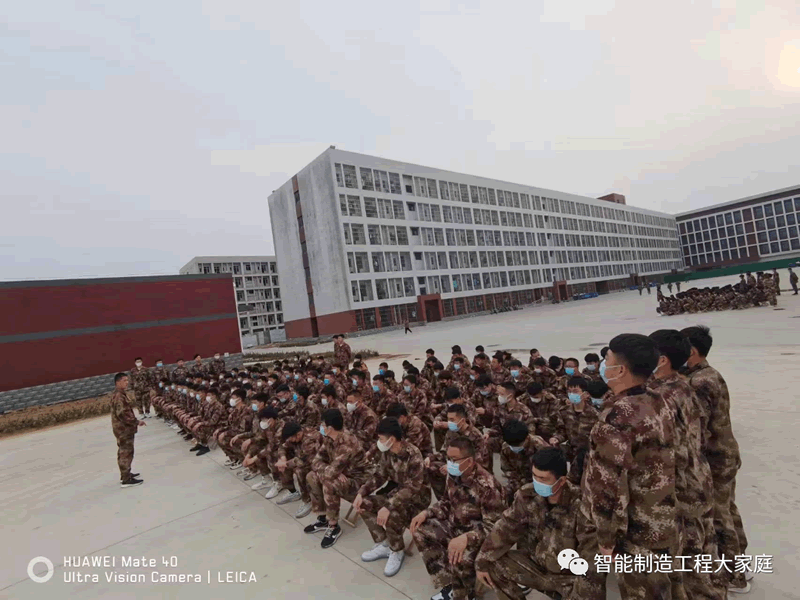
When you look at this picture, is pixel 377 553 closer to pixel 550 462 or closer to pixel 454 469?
pixel 454 469

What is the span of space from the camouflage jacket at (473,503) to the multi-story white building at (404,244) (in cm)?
3742

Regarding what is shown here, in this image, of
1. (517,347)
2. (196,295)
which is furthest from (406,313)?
(517,347)

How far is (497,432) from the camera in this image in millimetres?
5434

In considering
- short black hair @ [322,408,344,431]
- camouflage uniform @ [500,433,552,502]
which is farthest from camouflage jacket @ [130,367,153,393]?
camouflage uniform @ [500,433,552,502]

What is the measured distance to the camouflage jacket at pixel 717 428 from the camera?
2.96 metres

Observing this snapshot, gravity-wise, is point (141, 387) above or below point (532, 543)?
above

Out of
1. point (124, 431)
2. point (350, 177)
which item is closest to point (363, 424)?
point (124, 431)

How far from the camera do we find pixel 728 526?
9.53 feet

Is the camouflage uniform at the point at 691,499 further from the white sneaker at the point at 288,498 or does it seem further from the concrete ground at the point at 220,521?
the white sneaker at the point at 288,498

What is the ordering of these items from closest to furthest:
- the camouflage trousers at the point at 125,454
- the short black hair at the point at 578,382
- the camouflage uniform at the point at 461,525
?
the camouflage uniform at the point at 461,525, the short black hair at the point at 578,382, the camouflage trousers at the point at 125,454

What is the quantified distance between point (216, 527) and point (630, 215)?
→ 94411 mm

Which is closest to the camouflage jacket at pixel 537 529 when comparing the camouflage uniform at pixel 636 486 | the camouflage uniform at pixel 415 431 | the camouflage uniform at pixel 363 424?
the camouflage uniform at pixel 636 486

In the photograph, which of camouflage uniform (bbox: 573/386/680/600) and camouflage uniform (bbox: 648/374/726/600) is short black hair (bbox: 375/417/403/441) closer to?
camouflage uniform (bbox: 573/386/680/600)

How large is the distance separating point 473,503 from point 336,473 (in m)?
1.82
